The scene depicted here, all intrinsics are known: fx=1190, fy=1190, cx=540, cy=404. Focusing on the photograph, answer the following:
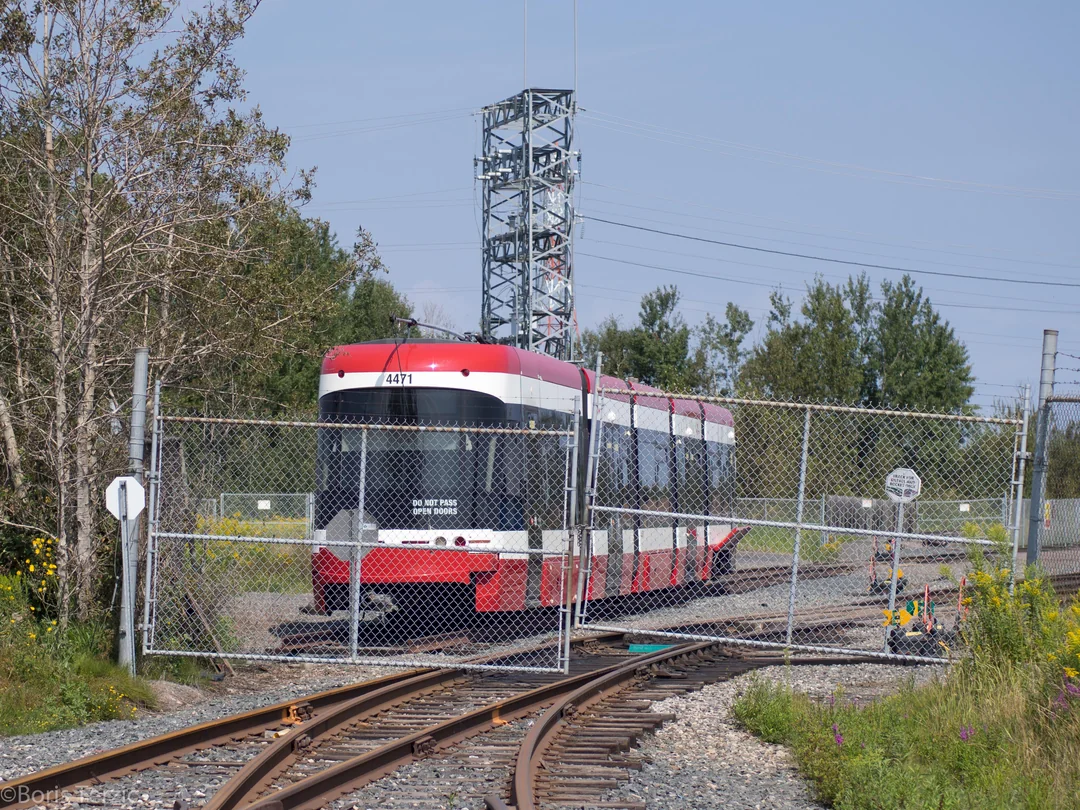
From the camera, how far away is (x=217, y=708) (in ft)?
31.3

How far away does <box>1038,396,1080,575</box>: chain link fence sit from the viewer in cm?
1070

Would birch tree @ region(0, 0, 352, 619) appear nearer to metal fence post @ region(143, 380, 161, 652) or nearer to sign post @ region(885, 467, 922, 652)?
metal fence post @ region(143, 380, 161, 652)

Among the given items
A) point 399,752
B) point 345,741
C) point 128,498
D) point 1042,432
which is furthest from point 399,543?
point 1042,432

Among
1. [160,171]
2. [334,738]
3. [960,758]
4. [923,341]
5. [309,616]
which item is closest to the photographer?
[960,758]

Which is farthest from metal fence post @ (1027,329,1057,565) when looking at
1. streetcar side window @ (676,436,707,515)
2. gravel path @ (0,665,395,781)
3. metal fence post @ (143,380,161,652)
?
streetcar side window @ (676,436,707,515)

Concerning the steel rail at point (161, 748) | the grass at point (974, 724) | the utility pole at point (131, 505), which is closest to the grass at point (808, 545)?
the grass at point (974, 724)

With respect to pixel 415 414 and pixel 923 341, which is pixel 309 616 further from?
pixel 923 341

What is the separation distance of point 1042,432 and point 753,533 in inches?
590

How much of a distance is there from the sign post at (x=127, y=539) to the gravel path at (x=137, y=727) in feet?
2.65

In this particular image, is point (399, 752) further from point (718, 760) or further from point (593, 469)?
point (593, 469)

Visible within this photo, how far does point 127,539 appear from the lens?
10.3 m

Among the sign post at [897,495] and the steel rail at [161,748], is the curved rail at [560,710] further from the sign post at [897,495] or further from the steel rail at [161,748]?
the sign post at [897,495]

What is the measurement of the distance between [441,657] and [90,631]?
3817mm

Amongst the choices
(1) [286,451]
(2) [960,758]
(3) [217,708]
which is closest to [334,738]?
(3) [217,708]
